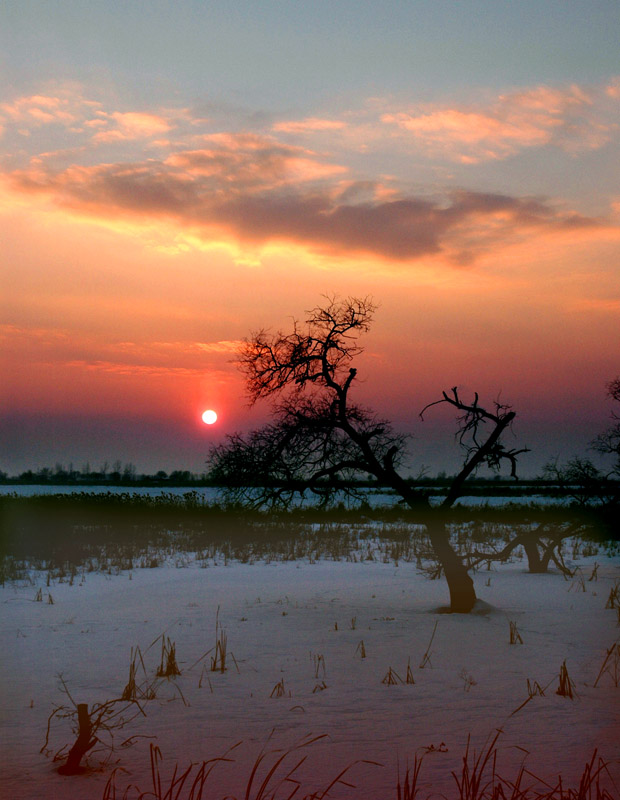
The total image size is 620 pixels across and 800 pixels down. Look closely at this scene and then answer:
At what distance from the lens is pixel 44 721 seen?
6859 mm

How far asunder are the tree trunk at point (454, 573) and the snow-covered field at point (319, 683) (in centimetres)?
33

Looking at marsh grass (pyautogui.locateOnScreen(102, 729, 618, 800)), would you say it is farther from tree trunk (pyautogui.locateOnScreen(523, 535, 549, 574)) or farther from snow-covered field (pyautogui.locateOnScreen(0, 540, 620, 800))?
tree trunk (pyautogui.locateOnScreen(523, 535, 549, 574))

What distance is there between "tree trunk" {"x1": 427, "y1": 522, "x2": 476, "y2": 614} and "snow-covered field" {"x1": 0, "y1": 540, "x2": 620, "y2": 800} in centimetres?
33

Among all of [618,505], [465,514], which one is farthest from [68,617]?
[465,514]

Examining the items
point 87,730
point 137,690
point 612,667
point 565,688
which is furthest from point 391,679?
point 87,730

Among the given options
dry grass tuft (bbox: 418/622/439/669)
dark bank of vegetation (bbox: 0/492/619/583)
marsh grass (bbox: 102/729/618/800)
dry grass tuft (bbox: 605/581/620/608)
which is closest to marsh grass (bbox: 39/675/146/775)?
marsh grass (bbox: 102/729/618/800)

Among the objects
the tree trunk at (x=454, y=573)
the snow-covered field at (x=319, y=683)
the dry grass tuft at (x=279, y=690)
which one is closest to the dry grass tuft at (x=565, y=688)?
the snow-covered field at (x=319, y=683)

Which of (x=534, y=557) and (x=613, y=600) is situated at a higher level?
(x=534, y=557)

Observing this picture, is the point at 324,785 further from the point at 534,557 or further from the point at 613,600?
the point at 534,557

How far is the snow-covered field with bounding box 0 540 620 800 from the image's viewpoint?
223 inches

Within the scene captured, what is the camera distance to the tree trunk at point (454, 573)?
471 inches

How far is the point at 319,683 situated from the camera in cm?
801

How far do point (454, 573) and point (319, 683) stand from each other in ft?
15.6

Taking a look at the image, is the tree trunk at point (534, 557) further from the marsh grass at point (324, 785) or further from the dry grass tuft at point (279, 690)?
the marsh grass at point (324, 785)
